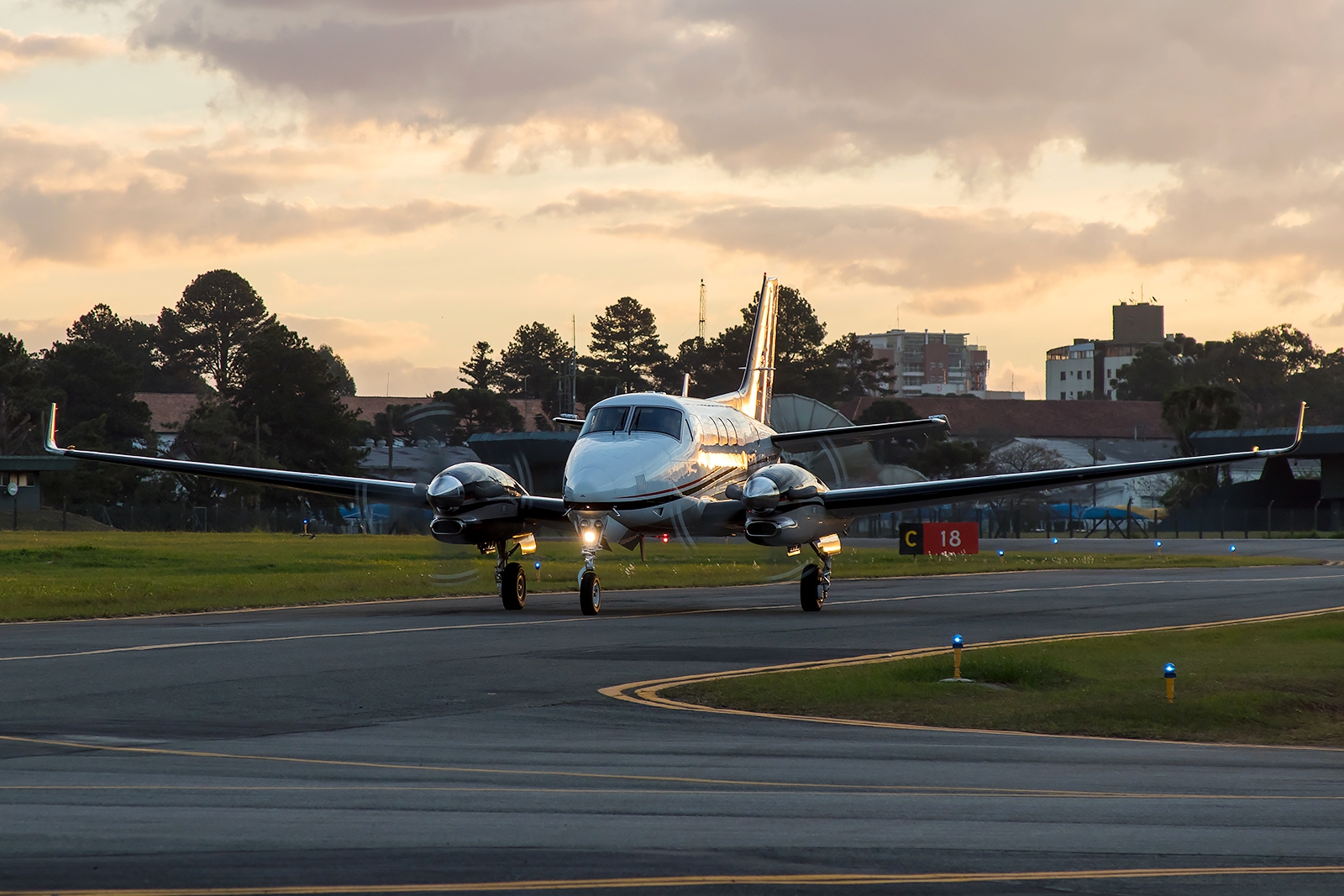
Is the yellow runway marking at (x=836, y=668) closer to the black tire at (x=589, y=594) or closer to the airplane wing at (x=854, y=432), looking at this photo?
the airplane wing at (x=854, y=432)

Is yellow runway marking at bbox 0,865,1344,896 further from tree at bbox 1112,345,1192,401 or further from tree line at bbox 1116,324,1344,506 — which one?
tree at bbox 1112,345,1192,401

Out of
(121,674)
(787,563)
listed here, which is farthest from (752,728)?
(787,563)

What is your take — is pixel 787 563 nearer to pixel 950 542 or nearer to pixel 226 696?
pixel 226 696

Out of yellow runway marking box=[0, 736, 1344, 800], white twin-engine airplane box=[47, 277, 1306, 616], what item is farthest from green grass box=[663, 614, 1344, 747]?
white twin-engine airplane box=[47, 277, 1306, 616]

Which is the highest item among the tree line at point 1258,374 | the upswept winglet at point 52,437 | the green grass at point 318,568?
the tree line at point 1258,374

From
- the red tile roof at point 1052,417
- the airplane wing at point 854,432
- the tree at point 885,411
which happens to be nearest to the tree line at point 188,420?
the tree at point 885,411

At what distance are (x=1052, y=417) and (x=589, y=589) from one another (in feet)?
359

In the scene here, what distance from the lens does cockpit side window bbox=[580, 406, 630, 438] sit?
26.1m

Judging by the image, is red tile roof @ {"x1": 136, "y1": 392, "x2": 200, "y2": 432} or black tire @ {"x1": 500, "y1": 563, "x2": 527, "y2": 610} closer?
black tire @ {"x1": 500, "y1": 563, "x2": 527, "y2": 610}

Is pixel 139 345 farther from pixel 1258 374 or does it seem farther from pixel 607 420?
pixel 607 420

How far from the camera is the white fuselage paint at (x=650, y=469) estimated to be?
80.1ft

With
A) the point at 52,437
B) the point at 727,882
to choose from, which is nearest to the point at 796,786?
the point at 727,882

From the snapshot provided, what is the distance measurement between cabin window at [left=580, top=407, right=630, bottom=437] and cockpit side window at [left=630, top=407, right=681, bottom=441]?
0.71 feet

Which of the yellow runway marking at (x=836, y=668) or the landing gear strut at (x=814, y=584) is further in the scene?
the landing gear strut at (x=814, y=584)
